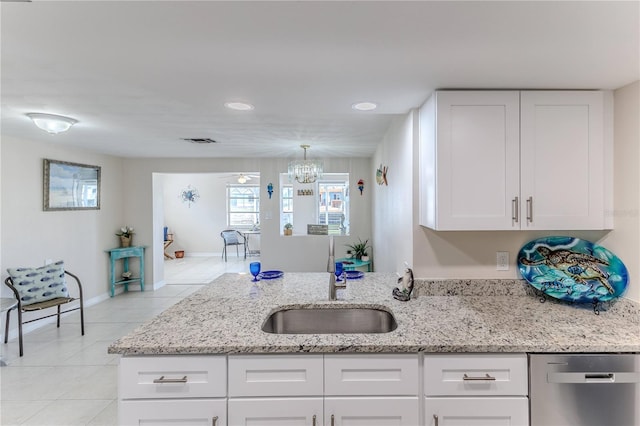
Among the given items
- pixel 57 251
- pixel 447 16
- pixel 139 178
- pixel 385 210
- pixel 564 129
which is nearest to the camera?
pixel 447 16

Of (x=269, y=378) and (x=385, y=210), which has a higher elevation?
(x=385, y=210)

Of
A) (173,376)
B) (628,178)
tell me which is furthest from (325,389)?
(628,178)

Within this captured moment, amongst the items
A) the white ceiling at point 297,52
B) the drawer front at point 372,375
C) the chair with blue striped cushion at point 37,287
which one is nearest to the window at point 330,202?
the chair with blue striped cushion at point 37,287

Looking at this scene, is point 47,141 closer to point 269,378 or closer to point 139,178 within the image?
point 139,178

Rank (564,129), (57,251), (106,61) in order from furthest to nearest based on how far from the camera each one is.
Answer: (57,251)
(564,129)
(106,61)

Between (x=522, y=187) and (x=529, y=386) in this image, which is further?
(x=522, y=187)

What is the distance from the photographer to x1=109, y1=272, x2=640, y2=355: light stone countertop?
1.33 meters

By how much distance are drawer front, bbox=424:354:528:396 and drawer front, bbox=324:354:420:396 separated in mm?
72

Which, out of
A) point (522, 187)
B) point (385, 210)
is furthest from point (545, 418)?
point (385, 210)

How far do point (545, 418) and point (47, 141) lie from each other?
508 cm

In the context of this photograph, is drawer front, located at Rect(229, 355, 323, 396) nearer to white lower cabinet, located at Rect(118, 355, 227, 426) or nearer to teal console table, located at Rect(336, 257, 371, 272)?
white lower cabinet, located at Rect(118, 355, 227, 426)

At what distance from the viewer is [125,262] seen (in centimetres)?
525

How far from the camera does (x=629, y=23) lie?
115 cm

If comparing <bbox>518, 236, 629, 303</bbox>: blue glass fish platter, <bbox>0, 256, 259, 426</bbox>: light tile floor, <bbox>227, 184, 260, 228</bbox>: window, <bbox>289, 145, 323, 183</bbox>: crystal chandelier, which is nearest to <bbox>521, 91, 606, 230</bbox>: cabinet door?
<bbox>518, 236, 629, 303</bbox>: blue glass fish platter
